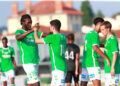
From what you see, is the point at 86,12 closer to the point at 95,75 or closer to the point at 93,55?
the point at 93,55

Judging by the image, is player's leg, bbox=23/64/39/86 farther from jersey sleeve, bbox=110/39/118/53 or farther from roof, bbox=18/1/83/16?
roof, bbox=18/1/83/16

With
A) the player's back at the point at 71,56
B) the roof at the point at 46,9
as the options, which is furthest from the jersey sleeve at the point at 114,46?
the roof at the point at 46,9

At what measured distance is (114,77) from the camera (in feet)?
30.9

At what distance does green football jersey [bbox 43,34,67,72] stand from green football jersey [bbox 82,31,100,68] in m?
1.43

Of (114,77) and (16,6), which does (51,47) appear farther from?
(16,6)

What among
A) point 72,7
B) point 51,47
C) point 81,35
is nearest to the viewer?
point 51,47

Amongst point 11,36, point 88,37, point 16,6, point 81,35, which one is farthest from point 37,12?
point 88,37

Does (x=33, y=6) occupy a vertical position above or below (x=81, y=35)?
above

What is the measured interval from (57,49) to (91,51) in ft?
5.70

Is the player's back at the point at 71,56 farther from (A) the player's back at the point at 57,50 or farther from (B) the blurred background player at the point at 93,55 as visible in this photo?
(A) the player's back at the point at 57,50

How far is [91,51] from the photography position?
10422 mm

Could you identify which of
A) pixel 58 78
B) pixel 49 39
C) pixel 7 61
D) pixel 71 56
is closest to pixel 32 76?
pixel 58 78

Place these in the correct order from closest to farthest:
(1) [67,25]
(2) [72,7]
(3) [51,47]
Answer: (3) [51,47]
(1) [67,25]
(2) [72,7]

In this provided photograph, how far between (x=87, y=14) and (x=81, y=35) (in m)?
45.9
